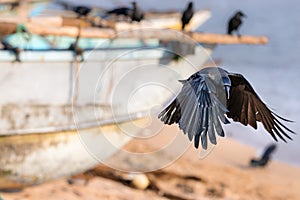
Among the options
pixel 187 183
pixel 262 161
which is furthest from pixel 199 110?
pixel 262 161

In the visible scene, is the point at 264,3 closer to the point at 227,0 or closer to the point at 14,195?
the point at 227,0

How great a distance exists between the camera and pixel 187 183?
8555mm

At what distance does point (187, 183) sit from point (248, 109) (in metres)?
4.93

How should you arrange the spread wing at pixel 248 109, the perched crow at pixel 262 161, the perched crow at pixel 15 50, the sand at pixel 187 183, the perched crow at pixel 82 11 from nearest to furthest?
the spread wing at pixel 248 109 < the perched crow at pixel 15 50 < the sand at pixel 187 183 < the perched crow at pixel 82 11 < the perched crow at pixel 262 161

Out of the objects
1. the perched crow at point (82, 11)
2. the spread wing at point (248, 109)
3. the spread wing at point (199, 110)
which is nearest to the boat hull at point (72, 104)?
the perched crow at point (82, 11)

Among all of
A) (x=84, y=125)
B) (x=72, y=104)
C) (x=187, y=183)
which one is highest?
(x=72, y=104)

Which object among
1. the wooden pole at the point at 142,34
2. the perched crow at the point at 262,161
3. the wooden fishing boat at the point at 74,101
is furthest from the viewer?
the perched crow at the point at 262,161

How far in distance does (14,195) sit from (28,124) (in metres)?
1.01

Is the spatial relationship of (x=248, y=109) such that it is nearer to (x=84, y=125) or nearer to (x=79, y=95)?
(x=79, y=95)

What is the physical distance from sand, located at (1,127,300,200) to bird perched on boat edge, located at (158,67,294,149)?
4157 mm

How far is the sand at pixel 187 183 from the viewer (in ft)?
25.4

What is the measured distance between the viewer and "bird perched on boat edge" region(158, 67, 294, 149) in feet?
10.1

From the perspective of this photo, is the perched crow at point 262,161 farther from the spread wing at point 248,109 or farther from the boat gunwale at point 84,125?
the spread wing at point 248,109

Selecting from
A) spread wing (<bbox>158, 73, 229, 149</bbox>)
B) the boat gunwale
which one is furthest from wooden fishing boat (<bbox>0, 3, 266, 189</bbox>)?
spread wing (<bbox>158, 73, 229, 149</bbox>)
